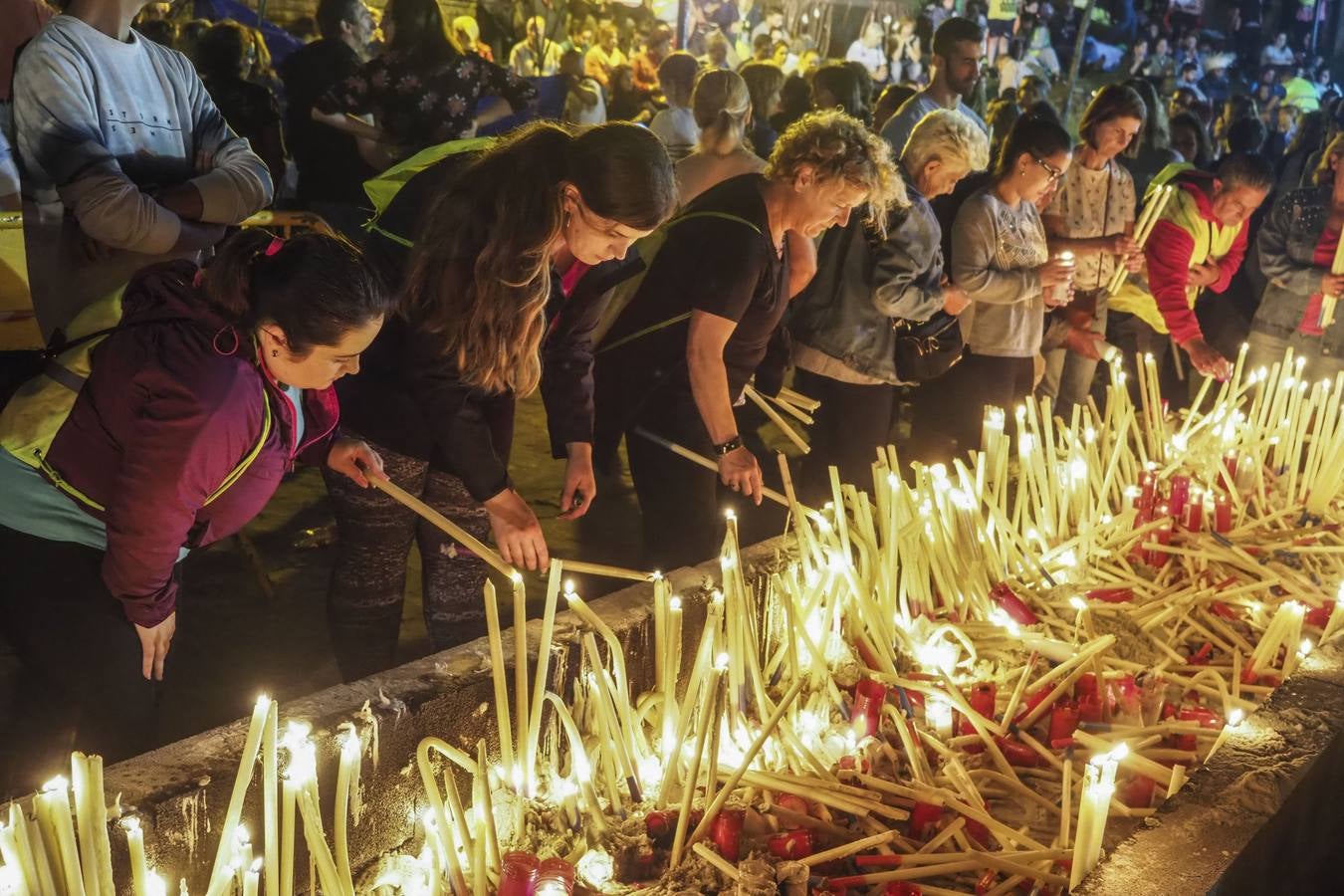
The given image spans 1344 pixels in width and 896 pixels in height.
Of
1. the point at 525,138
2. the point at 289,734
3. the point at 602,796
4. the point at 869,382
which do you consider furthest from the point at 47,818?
the point at 869,382

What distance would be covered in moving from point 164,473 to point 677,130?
4292mm

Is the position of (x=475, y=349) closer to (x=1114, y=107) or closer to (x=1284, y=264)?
(x=1114, y=107)

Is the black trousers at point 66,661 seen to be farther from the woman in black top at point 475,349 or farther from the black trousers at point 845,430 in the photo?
the black trousers at point 845,430

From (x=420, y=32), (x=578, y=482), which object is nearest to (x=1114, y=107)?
(x=420, y=32)

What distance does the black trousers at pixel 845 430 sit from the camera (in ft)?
14.5

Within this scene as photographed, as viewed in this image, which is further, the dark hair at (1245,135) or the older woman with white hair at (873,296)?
the dark hair at (1245,135)

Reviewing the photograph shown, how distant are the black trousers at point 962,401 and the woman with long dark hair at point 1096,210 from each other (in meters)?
0.53

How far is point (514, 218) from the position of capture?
254 centimetres

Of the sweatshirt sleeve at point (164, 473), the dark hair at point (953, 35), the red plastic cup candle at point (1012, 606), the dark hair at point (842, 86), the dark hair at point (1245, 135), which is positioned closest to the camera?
the sweatshirt sleeve at point (164, 473)

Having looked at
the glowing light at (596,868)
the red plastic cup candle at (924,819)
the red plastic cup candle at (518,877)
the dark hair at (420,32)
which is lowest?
the glowing light at (596,868)

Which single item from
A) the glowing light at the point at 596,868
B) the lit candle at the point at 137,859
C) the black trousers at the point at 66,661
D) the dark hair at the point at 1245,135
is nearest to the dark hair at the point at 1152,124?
the dark hair at the point at 1245,135

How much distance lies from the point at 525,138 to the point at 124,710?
143cm

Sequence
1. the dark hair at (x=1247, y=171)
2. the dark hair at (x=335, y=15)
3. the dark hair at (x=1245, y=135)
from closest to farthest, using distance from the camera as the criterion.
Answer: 1. the dark hair at (x=1247, y=171)
2. the dark hair at (x=335, y=15)
3. the dark hair at (x=1245, y=135)

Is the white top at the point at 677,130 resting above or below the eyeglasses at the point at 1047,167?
below
